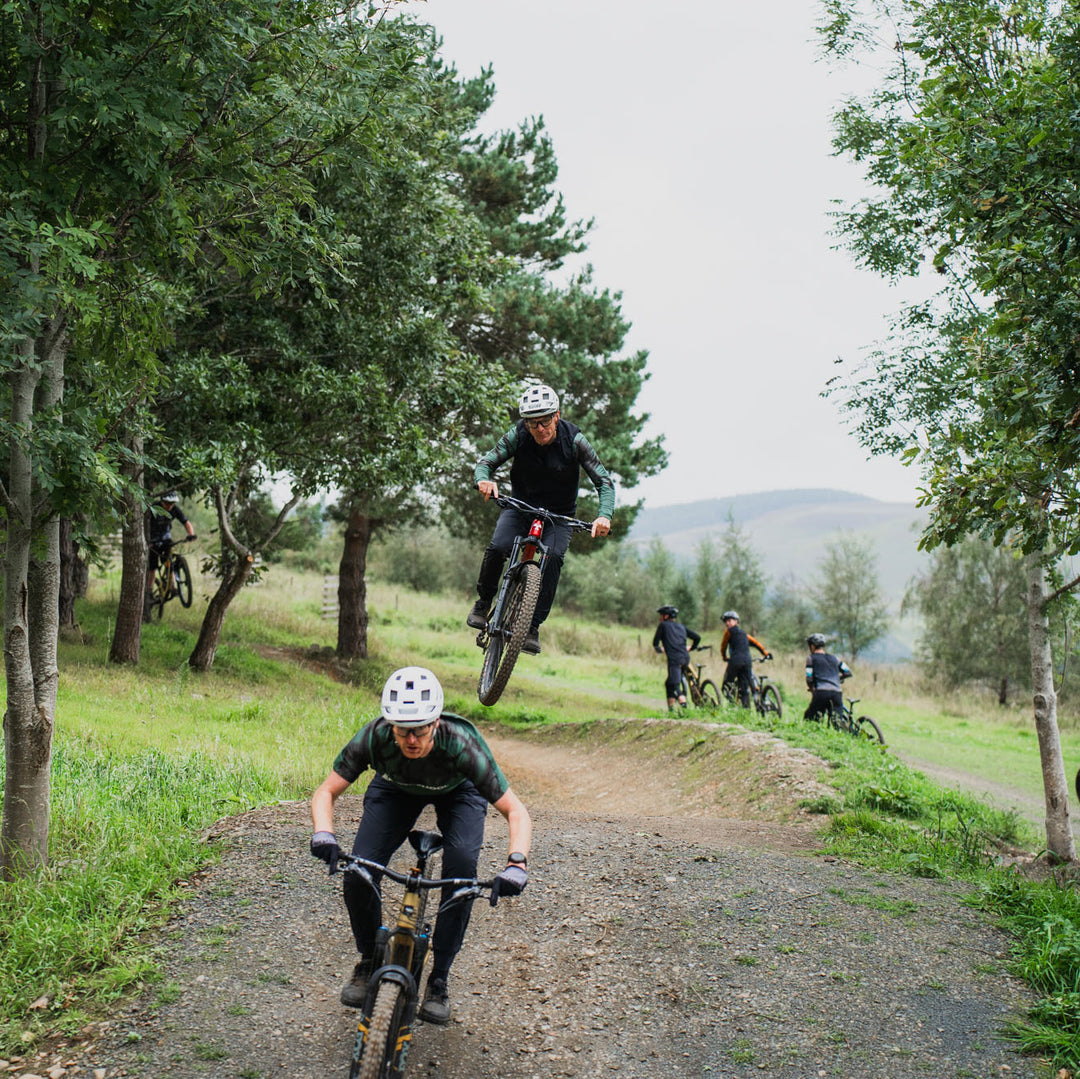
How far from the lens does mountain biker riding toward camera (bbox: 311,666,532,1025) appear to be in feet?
14.1

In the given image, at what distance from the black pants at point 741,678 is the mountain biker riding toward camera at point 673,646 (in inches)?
29.2

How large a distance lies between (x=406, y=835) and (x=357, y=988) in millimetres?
711

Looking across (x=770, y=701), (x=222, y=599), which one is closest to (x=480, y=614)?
(x=222, y=599)

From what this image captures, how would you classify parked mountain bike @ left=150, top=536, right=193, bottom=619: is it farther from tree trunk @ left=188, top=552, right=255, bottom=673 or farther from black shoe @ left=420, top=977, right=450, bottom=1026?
black shoe @ left=420, top=977, right=450, bottom=1026

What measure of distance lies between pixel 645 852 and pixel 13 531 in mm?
5069

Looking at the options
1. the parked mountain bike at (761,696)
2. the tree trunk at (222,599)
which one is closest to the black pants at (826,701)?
the parked mountain bike at (761,696)

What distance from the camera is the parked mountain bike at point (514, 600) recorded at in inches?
317

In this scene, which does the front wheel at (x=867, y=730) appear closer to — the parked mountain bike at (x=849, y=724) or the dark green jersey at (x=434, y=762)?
the parked mountain bike at (x=849, y=724)

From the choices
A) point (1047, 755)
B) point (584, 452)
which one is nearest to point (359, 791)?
point (584, 452)

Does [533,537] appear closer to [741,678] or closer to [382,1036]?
[382,1036]

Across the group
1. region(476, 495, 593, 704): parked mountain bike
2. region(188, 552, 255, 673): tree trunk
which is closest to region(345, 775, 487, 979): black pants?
region(476, 495, 593, 704): parked mountain bike

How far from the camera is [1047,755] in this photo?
381 inches

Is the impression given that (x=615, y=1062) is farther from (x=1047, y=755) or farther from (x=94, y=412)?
(x=1047, y=755)

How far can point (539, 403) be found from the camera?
7.51 meters
